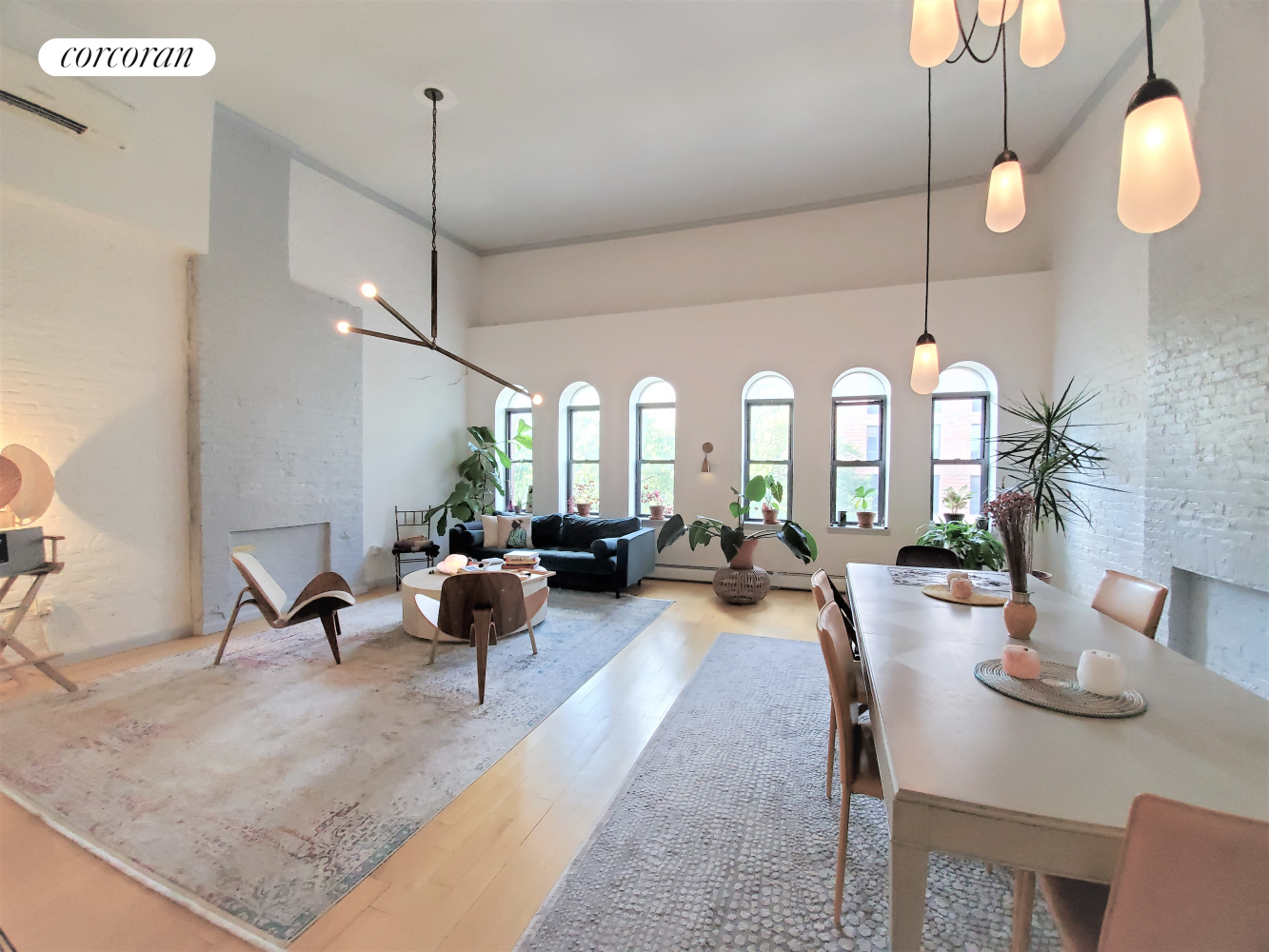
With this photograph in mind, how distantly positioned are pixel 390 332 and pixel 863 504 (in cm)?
567

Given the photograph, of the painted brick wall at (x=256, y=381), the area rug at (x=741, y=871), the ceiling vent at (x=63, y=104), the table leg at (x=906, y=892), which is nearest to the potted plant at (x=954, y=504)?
the area rug at (x=741, y=871)

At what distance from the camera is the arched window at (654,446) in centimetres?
667

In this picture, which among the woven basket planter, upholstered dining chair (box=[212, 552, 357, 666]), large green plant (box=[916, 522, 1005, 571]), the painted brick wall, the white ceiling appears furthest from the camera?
the woven basket planter

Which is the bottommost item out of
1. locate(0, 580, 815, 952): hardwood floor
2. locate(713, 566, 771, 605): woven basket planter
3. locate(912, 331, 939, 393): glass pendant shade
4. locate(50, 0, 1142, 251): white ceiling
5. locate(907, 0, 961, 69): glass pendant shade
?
locate(0, 580, 815, 952): hardwood floor

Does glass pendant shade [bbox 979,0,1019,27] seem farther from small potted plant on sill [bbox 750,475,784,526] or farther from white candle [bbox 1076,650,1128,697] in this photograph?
small potted plant on sill [bbox 750,475,784,526]

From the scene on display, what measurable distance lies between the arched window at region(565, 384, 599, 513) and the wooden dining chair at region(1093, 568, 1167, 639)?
5280mm

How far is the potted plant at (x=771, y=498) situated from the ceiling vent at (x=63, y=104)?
5793mm

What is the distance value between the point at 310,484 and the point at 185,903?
4.05 meters

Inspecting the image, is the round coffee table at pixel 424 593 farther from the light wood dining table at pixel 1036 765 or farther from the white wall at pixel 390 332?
the light wood dining table at pixel 1036 765

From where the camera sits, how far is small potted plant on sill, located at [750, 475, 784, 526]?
228 inches

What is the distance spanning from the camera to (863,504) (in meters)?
5.86

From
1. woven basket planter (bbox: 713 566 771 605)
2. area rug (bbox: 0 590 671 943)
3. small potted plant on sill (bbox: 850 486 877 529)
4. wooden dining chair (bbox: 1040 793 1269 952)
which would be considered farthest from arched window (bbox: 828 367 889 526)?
wooden dining chair (bbox: 1040 793 1269 952)

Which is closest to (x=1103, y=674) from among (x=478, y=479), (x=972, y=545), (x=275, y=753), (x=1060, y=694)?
(x=1060, y=694)

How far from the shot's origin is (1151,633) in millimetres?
2061
